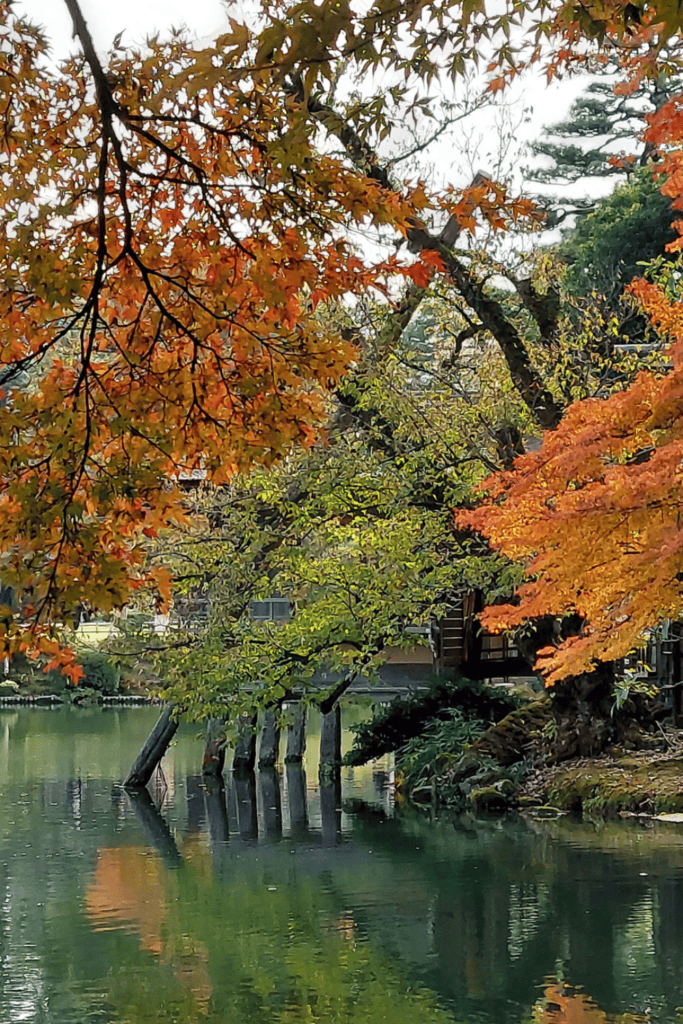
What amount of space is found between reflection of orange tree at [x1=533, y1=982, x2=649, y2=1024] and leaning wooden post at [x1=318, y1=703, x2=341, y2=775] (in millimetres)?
13238

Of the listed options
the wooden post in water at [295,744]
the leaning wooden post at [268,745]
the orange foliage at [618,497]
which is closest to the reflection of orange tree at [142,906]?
the orange foliage at [618,497]

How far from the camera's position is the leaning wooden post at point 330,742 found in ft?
70.6

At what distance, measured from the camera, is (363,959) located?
9.18 m

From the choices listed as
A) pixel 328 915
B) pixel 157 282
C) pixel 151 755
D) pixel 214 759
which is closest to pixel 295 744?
pixel 214 759

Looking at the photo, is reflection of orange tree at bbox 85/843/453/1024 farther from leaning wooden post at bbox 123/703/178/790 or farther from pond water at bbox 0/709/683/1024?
leaning wooden post at bbox 123/703/178/790

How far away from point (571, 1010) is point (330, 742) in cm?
1417

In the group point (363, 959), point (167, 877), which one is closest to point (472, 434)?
point (167, 877)

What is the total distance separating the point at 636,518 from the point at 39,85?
544 centimetres

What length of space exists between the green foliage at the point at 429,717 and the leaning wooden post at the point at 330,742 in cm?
232

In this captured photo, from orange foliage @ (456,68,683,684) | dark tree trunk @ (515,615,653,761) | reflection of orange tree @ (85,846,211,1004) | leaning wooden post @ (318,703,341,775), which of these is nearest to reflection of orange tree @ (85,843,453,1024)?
reflection of orange tree @ (85,846,211,1004)

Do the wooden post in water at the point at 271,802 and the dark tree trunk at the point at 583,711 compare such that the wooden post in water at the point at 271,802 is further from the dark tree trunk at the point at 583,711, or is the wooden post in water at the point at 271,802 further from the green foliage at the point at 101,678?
the green foliage at the point at 101,678

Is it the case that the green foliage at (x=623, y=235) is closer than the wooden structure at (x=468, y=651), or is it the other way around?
the wooden structure at (x=468, y=651)

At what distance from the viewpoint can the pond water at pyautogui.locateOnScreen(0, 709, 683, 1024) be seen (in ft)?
26.8

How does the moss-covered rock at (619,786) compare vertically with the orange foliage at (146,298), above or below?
below
